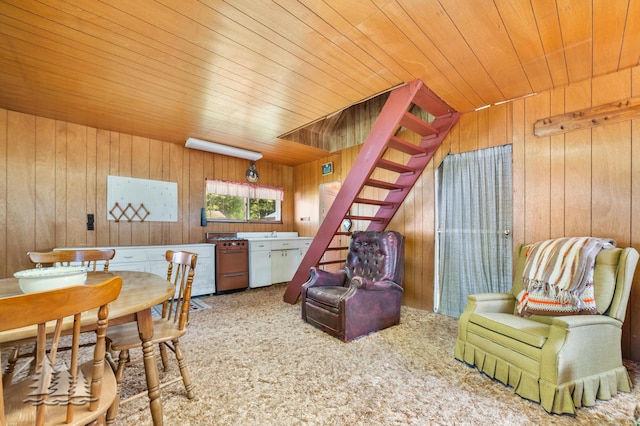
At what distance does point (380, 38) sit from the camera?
1.95 metres

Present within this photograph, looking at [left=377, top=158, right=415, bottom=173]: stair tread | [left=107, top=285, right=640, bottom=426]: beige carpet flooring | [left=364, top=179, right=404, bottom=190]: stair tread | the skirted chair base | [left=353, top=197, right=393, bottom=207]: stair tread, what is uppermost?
[left=377, top=158, right=415, bottom=173]: stair tread

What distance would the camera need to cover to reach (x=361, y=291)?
267 cm

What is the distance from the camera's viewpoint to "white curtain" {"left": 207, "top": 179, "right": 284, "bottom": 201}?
4.75 m

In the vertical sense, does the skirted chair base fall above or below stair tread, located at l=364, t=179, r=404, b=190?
below

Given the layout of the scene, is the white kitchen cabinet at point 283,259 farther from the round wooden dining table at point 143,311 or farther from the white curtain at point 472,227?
the round wooden dining table at point 143,311

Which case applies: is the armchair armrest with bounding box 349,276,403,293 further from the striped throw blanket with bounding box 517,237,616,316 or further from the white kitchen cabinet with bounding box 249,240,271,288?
the white kitchen cabinet with bounding box 249,240,271,288

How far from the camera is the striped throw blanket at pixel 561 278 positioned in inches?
74.2

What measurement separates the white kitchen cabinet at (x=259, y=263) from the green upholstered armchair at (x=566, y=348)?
3.30 m

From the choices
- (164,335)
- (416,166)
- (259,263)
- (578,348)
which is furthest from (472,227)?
(259,263)

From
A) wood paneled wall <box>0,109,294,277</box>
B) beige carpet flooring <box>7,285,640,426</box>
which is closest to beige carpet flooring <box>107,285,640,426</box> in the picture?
beige carpet flooring <box>7,285,640,426</box>

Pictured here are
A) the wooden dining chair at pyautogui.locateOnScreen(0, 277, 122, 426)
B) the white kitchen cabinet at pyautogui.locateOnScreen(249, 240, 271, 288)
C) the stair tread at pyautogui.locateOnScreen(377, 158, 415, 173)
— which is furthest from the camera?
the white kitchen cabinet at pyautogui.locateOnScreen(249, 240, 271, 288)

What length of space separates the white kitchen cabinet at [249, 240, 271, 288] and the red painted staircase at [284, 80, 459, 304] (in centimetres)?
98

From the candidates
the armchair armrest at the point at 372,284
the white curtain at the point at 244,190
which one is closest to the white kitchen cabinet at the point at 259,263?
the white curtain at the point at 244,190

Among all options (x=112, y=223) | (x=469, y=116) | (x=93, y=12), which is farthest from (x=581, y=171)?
(x=112, y=223)
